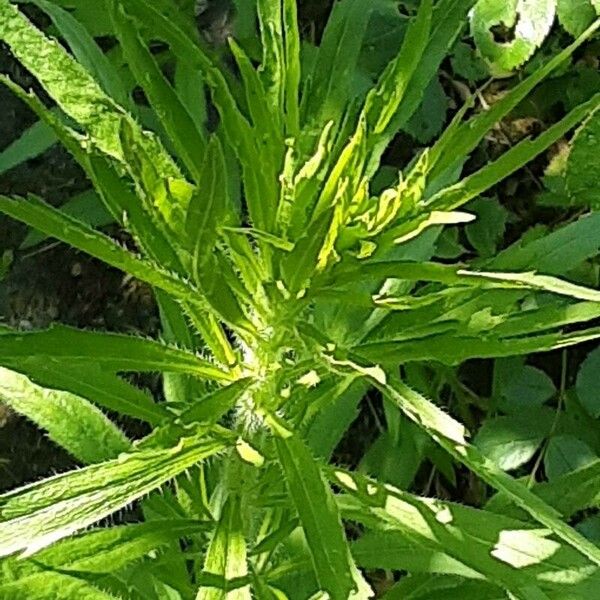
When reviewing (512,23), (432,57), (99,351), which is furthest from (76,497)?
(512,23)

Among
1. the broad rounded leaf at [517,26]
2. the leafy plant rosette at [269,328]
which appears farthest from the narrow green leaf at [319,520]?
the broad rounded leaf at [517,26]

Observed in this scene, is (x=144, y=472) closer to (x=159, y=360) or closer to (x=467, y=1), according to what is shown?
(x=159, y=360)

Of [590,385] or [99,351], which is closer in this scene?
[99,351]

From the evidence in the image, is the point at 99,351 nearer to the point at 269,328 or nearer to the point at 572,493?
the point at 269,328

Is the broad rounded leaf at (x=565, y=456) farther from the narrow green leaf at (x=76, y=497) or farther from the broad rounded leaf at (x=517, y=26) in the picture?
the narrow green leaf at (x=76, y=497)

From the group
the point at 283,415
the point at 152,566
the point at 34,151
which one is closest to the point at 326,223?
the point at 283,415

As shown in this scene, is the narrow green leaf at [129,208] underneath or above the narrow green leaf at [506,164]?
above
